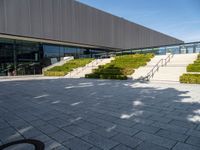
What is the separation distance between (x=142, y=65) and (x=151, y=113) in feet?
43.6

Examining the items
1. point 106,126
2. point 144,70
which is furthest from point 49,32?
point 106,126

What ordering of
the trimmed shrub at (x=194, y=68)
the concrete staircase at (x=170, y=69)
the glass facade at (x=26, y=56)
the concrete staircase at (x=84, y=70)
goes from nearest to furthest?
1. the trimmed shrub at (x=194, y=68)
2. the concrete staircase at (x=170, y=69)
3. the concrete staircase at (x=84, y=70)
4. the glass facade at (x=26, y=56)

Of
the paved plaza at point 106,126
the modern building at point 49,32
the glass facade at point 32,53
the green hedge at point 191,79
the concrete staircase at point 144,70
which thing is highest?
the modern building at point 49,32

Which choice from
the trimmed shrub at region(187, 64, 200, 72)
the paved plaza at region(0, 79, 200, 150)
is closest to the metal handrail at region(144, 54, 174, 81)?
the trimmed shrub at region(187, 64, 200, 72)

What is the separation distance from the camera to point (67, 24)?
26.3m

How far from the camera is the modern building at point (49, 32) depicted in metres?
21.3

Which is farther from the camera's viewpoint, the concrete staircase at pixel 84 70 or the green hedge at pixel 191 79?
the concrete staircase at pixel 84 70

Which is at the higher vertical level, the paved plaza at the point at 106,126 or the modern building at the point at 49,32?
the modern building at the point at 49,32

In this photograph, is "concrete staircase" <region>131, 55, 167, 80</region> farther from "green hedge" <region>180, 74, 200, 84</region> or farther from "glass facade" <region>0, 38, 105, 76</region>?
"glass facade" <region>0, 38, 105, 76</region>

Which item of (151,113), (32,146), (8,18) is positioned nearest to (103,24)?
(8,18)

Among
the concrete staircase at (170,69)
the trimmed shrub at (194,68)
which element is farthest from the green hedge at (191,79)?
the trimmed shrub at (194,68)

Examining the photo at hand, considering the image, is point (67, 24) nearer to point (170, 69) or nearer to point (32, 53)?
point (32, 53)

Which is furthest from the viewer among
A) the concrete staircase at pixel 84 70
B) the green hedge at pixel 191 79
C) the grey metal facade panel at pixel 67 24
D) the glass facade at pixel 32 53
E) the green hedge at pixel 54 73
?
the green hedge at pixel 54 73

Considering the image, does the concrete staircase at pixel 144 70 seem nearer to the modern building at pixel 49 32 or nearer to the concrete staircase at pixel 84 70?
the concrete staircase at pixel 84 70
